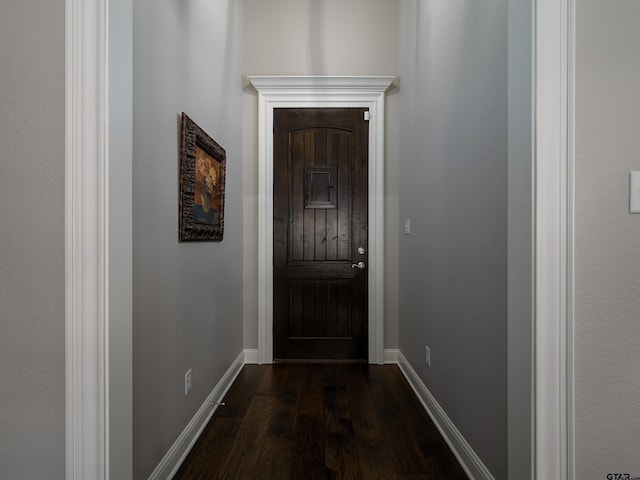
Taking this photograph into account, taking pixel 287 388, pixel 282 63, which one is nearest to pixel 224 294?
pixel 287 388

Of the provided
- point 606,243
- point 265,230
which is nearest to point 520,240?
point 606,243

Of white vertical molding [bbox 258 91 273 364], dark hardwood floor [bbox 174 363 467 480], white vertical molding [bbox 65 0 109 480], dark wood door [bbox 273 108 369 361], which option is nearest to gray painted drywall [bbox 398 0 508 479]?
dark hardwood floor [bbox 174 363 467 480]

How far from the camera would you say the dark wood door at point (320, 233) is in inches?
131

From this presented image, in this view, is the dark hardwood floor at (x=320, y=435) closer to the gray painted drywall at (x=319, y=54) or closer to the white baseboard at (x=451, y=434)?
the white baseboard at (x=451, y=434)

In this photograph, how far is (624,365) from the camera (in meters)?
1.01

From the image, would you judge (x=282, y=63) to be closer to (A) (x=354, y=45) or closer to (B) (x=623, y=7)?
(A) (x=354, y=45)

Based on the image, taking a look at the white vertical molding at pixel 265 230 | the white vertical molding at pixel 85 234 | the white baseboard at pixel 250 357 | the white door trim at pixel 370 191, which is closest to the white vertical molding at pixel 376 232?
the white door trim at pixel 370 191

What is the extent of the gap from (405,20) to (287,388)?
10.3 feet

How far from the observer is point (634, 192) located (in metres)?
0.99

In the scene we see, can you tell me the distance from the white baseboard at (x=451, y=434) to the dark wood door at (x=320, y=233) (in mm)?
799

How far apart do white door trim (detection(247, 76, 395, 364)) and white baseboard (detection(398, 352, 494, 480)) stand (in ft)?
2.37

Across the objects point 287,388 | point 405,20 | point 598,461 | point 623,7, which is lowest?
point 287,388

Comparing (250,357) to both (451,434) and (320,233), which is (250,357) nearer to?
(320,233)

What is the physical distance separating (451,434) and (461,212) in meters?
1.18
